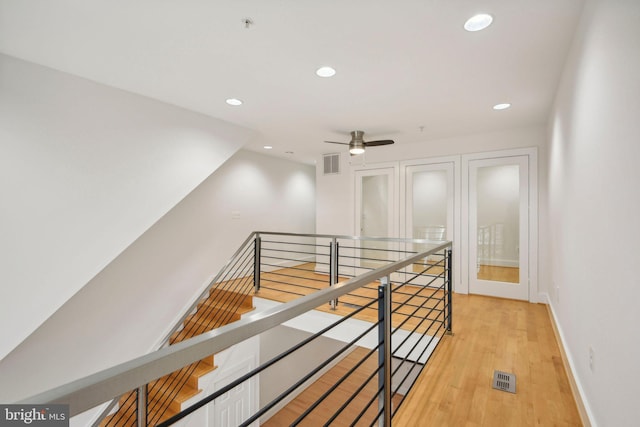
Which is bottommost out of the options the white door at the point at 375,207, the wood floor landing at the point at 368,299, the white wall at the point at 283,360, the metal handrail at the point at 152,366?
the white wall at the point at 283,360

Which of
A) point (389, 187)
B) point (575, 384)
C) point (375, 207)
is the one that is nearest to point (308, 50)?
point (575, 384)

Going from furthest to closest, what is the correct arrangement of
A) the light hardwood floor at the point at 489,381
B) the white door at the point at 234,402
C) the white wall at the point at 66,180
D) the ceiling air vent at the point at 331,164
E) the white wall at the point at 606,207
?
the ceiling air vent at the point at 331,164
the white door at the point at 234,402
the white wall at the point at 66,180
the light hardwood floor at the point at 489,381
the white wall at the point at 606,207

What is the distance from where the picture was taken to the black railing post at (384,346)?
4.83 ft

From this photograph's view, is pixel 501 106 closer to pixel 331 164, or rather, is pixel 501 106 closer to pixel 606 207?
pixel 606 207

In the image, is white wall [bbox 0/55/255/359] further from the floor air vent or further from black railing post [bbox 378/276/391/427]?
the floor air vent

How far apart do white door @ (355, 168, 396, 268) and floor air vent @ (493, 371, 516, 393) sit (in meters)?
3.00

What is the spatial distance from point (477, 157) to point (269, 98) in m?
3.17

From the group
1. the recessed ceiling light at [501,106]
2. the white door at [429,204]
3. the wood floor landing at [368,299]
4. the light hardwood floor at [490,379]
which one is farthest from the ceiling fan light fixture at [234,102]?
the light hardwood floor at [490,379]

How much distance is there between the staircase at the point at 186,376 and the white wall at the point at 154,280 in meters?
0.31

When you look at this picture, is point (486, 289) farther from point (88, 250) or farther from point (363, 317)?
point (88, 250)

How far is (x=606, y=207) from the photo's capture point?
1.39 metres

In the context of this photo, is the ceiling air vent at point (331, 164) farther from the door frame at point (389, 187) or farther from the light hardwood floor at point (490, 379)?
the light hardwood floor at point (490, 379)

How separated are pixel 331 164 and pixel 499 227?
3.04m

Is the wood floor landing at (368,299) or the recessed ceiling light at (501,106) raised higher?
the recessed ceiling light at (501,106)
